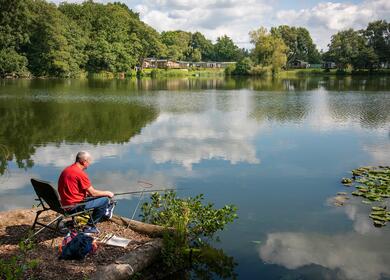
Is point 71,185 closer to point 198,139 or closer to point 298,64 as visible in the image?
point 198,139

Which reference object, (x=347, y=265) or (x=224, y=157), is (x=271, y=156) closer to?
(x=224, y=157)

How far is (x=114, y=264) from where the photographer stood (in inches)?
232

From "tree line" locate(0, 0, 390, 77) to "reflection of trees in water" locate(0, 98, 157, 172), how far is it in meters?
39.2

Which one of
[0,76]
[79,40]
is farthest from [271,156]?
[79,40]

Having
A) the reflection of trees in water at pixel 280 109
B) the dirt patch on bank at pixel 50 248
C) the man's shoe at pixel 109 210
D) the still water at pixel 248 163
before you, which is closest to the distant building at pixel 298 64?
the reflection of trees in water at pixel 280 109

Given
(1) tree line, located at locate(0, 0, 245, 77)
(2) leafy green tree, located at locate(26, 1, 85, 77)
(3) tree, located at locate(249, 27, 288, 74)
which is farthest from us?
(3) tree, located at locate(249, 27, 288, 74)

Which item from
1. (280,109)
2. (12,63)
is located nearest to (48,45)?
(12,63)

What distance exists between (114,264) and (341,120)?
20.8 m

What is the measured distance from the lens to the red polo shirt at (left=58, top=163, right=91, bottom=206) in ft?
22.7

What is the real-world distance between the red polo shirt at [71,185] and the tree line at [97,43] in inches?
2516

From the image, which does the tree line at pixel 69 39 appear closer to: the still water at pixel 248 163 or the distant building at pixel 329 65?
the still water at pixel 248 163

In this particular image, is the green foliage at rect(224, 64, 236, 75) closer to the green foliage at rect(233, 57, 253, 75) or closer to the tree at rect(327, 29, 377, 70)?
the green foliage at rect(233, 57, 253, 75)

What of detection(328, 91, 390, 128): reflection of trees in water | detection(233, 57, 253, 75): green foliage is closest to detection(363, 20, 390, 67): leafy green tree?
detection(233, 57, 253, 75): green foliage

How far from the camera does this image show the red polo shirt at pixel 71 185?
691 centimetres
